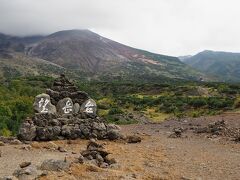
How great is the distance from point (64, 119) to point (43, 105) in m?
2.28

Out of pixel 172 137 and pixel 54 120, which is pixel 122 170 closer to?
pixel 54 120

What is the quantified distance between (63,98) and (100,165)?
1321 cm

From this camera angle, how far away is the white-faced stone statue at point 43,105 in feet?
98.7

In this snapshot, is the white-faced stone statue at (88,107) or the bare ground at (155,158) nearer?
the bare ground at (155,158)

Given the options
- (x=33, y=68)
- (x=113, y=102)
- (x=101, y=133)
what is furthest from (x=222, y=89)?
(x=33, y=68)

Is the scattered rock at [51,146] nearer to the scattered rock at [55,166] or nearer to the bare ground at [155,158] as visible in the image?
the bare ground at [155,158]

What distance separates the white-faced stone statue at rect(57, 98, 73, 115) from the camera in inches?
1231

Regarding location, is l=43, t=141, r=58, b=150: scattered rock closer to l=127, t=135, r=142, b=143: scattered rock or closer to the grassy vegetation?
l=127, t=135, r=142, b=143: scattered rock

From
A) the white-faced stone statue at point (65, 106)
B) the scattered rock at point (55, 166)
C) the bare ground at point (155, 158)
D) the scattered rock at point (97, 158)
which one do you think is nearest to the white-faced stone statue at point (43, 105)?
the white-faced stone statue at point (65, 106)

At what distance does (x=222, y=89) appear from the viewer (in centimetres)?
8069

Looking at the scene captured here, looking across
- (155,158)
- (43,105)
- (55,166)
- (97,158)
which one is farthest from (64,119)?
(55,166)

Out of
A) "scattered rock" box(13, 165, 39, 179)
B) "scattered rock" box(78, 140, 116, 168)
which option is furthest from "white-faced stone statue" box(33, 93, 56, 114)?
"scattered rock" box(13, 165, 39, 179)

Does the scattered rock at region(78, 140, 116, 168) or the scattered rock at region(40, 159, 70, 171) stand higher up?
the scattered rock at region(40, 159, 70, 171)

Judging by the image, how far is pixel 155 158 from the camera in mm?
22891
